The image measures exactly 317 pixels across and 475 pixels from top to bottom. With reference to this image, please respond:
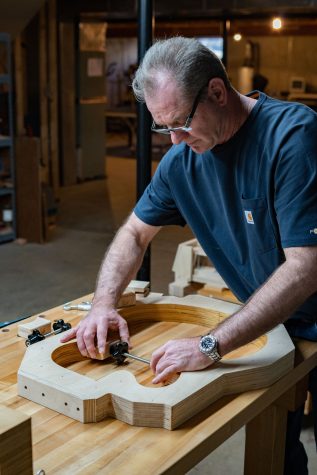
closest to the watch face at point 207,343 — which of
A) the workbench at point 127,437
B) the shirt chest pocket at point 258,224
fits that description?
the workbench at point 127,437

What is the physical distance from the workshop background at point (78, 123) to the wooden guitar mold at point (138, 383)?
112 centimetres

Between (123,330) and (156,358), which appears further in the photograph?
(123,330)

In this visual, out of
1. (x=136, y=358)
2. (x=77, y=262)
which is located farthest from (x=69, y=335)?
(x=77, y=262)

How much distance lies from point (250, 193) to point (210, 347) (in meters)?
0.47

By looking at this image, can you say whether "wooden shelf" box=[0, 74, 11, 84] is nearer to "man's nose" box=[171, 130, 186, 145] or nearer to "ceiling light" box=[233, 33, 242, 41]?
"man's nose" box=[171, 130, 186, 145]

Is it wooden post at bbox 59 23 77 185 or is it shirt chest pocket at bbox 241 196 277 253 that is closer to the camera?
shirt chest pocket at bbox 241 196 277 253

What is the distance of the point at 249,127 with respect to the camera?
5.77 ft

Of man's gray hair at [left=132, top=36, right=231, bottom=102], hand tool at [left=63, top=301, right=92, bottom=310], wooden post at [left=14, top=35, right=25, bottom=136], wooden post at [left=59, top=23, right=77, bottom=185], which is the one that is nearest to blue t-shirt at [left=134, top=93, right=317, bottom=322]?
man's gray hair at [left=132, top=36, right=231, bottom=102]

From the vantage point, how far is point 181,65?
5.28 ft

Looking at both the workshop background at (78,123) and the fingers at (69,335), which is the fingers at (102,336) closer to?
the fingers at (69,335)

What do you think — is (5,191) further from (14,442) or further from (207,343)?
(14,442)

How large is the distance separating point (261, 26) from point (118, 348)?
371 inches

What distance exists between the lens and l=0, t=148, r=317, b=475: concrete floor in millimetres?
2942

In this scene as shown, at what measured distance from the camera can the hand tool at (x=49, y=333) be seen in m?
1.74
